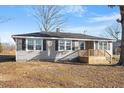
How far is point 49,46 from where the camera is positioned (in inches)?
1024

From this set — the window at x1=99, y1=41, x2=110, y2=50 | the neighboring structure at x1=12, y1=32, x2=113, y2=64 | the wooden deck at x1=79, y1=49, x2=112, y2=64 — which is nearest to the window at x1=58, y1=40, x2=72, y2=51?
the neighboring structure at x1=12, y1=32, x2=113, y2=64

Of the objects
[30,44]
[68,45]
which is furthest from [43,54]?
[68,45]

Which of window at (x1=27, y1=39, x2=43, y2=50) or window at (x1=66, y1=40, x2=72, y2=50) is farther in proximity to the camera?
window at (x1=66, y1=40, x2=72, y2=50)

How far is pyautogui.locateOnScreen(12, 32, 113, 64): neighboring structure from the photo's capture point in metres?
24.8

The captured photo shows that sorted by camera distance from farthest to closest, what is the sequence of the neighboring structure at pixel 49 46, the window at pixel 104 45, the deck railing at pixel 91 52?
the window at pixel 104 45 → the deck railing at pixel 91 52 → the neighboring structure at pixel 49 46

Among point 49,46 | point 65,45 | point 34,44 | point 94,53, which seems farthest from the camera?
point 65,45

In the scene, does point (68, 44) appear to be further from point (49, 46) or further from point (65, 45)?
point (49, 46)

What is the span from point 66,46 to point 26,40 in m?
4.39

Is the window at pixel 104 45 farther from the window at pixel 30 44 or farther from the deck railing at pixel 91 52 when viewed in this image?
the window at pixel 30 44

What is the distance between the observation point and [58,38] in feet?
85.8

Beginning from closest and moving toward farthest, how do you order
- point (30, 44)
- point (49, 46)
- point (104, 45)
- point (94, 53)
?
1. point (30, 44)
2. point (49, 46)
3. point (94, 53)
4. point (104, 45)

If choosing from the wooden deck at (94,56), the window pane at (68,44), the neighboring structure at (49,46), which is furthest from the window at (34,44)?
the wooden deck at (94,56)

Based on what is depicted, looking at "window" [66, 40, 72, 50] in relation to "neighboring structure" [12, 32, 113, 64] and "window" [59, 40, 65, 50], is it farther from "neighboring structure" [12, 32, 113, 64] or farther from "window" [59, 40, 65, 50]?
"window" [59, 40, 65, 50]

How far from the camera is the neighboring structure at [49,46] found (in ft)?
81.4
